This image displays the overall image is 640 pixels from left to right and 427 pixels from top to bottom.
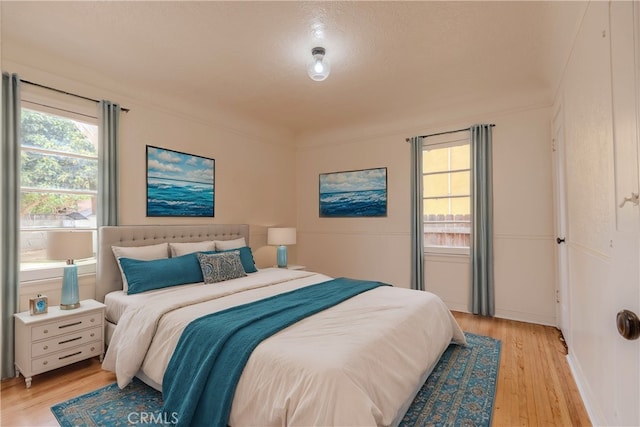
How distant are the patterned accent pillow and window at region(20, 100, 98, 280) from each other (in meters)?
1.08

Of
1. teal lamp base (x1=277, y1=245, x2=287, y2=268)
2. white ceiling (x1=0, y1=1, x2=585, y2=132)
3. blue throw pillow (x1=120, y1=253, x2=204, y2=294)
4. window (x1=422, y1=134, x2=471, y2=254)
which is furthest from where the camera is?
teal lamp base (x1=277, y1=245, x2=287, y2=268)

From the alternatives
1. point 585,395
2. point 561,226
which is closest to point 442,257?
point 561,226

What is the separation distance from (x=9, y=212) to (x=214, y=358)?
7.27 ft

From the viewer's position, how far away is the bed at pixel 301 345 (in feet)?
4.73

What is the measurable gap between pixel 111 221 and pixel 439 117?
4.15 meters

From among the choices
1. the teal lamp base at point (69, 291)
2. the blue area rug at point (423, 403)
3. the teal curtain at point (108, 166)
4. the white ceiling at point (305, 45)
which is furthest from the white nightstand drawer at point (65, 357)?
the white ceiling at point (305, 45)

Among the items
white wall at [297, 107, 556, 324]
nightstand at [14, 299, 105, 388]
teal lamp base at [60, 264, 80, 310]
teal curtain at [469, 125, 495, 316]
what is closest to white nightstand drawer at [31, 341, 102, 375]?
nightstand at [14, 299, 105, 388]

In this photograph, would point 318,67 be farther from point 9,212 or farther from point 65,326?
point 65,326

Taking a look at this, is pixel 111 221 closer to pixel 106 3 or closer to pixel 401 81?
pixel 106 3

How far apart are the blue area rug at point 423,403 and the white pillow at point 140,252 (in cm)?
101

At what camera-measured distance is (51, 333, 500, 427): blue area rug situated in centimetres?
192

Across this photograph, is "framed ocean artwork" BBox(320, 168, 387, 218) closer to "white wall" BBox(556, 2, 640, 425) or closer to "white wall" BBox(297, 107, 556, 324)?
"white wall" BBox(297, 107, 556, 324)
